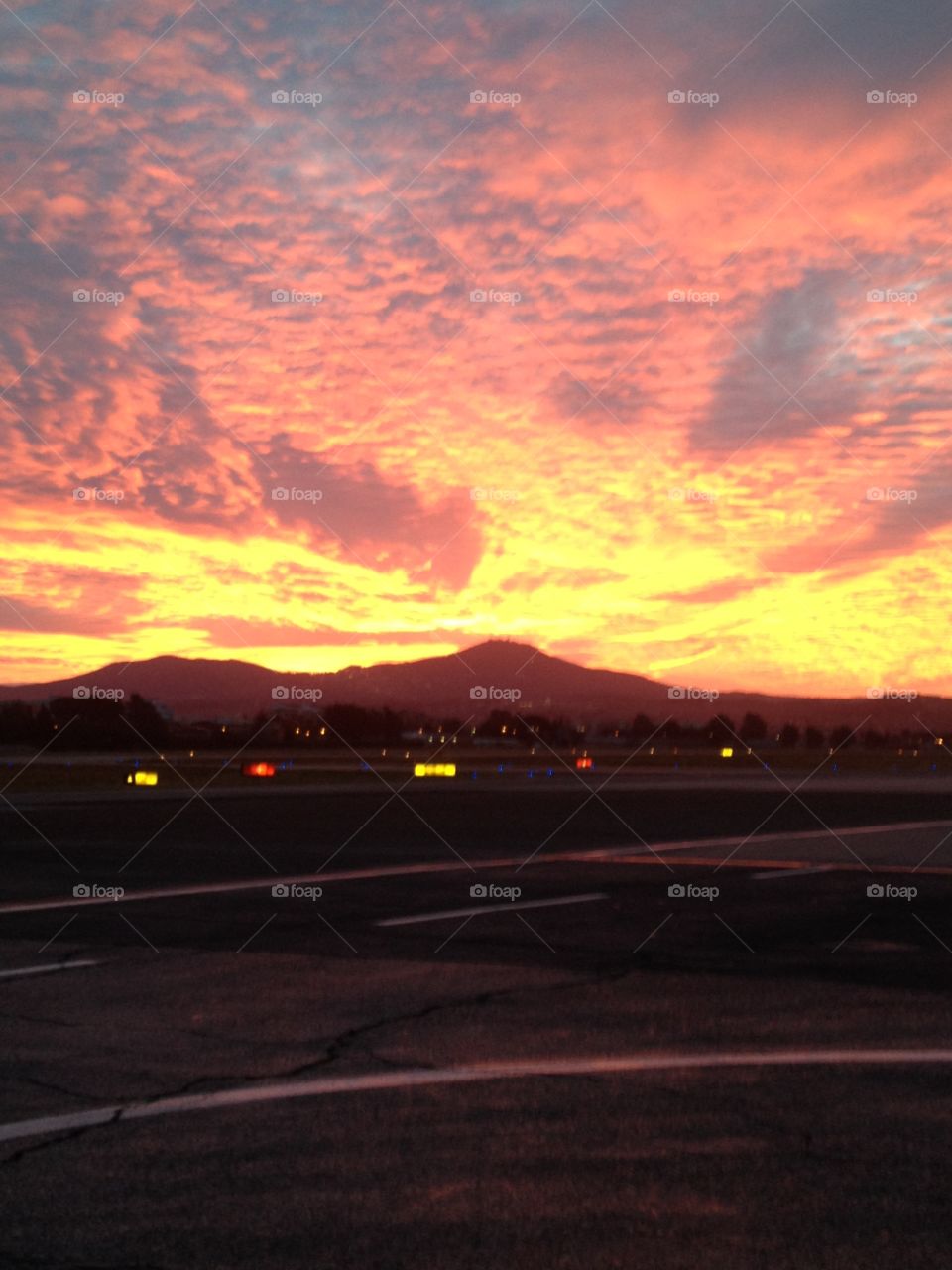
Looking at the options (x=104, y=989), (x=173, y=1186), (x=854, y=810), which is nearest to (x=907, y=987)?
(x=104, y=989)

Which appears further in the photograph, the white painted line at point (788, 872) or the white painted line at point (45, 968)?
the white painted line at point (788, 872)

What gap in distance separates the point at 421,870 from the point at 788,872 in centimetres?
528

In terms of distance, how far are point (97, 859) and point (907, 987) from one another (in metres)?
13.7

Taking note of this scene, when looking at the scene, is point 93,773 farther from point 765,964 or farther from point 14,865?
point 765,964

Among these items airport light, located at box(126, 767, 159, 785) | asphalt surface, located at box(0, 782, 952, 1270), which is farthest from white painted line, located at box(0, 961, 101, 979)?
airport light, located at box(126, 767, 159, 785)

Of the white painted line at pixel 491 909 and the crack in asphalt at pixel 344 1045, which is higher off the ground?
the white painted line at pixel 491 909

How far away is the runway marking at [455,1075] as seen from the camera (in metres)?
7.15

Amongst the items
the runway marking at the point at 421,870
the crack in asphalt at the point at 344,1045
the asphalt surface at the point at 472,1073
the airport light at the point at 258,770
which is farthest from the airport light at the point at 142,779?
the crack in asphalt at the point at 344,1045

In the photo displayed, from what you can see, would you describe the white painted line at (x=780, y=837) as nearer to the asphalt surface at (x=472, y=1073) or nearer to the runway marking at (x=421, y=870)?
the runway marking at (x=421, y=870)

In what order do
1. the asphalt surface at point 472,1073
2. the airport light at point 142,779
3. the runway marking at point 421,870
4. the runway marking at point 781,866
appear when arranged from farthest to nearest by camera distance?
the airport light at point 142,779 < the runway marking at point 781,866 < the runway marking at point 421,870 < the asphalt surface at point 472,1073

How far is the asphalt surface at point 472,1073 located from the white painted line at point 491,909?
0.30 feet

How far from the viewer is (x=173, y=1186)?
6.04 meters

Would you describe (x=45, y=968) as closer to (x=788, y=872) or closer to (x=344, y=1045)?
(x=344, y=1045)

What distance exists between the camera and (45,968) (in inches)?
459
